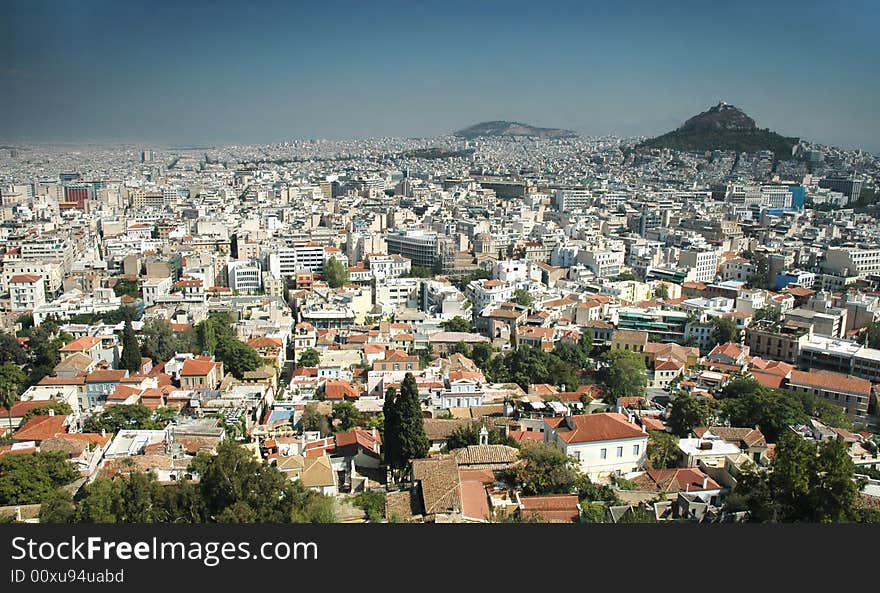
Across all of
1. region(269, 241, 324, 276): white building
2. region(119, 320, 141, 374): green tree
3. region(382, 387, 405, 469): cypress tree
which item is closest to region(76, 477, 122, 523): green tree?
region(382, 387, 405, 469): cypress tree

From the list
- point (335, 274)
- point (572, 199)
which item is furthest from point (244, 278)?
point (572, 199)

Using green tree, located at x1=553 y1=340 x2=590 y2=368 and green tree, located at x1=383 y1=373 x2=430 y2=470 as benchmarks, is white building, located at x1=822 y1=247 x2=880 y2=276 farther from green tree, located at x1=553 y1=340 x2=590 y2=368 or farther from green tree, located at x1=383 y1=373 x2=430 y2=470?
green tree, located at x1=383 y1=373 x2=430 y2=470

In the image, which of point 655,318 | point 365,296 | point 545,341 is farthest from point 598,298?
point 365,296

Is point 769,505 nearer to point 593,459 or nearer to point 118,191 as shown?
point 593,459

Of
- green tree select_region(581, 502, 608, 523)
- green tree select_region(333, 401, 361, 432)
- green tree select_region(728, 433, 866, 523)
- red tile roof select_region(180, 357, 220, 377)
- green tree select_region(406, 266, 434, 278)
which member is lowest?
green tree select_region(333, 401, 361, 432)

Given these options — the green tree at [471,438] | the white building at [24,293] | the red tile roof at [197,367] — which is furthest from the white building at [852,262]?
the white building at [24,293]

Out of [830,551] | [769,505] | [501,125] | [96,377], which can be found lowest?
[96,377]

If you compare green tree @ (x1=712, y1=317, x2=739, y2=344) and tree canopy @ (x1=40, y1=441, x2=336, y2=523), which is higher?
tree canopy @ (x1=40, y1=441, x2=336, y2=523)
